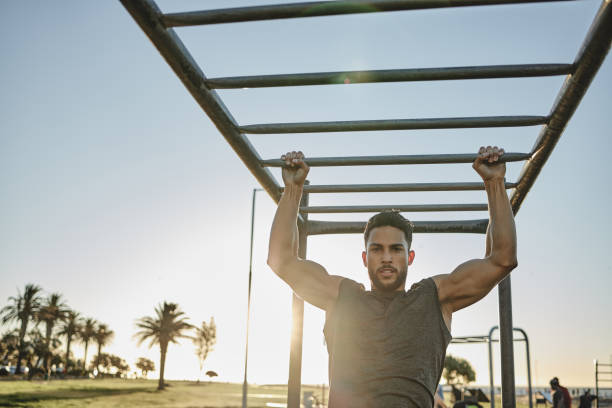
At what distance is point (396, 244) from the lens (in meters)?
2.18

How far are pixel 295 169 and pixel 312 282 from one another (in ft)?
A: 1.81

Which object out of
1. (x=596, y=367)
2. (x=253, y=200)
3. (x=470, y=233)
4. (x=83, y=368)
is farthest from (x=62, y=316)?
(x=470, y=233)

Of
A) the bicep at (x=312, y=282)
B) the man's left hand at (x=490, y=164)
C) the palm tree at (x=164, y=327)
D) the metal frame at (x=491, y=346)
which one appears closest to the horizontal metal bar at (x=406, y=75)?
the man's left hand at (x=490, y=164)

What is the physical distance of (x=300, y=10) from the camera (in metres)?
1.63

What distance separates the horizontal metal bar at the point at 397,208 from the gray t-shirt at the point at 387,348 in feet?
3.18

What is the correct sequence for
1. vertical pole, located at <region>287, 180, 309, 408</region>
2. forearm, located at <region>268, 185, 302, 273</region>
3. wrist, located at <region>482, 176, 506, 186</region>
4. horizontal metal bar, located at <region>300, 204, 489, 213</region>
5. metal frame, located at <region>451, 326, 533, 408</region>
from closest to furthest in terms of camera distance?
wrist, located at <region>482, 176, 506, 186</region> → forearm, located at <region>268, 185, 302, 273</region> → horizontal metal bar, located at <region>300, 204, 489, 213</region> → vertical pole, located at <region>287, 180, 309, 408</region> → metal frame, located at <region>451, 326, 533, 408</region>

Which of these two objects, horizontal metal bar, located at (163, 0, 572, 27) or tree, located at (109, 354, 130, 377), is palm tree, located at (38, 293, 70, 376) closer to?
tree, located at (109, 354, 130, 377)

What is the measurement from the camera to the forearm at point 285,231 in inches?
100

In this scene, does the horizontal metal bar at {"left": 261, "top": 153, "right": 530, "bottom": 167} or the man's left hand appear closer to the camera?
the man's left hand

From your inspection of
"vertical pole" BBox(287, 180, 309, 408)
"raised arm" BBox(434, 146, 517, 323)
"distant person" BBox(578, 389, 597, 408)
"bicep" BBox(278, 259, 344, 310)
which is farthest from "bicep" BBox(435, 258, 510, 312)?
"distant person" BBox(578, 389, 597, 408)

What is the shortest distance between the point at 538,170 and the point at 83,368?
86063 mm

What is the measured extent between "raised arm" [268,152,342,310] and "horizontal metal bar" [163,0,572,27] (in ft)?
3.26

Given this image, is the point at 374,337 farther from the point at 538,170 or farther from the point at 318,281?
the point at 538,170

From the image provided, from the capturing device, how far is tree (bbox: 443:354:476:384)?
66.4m
